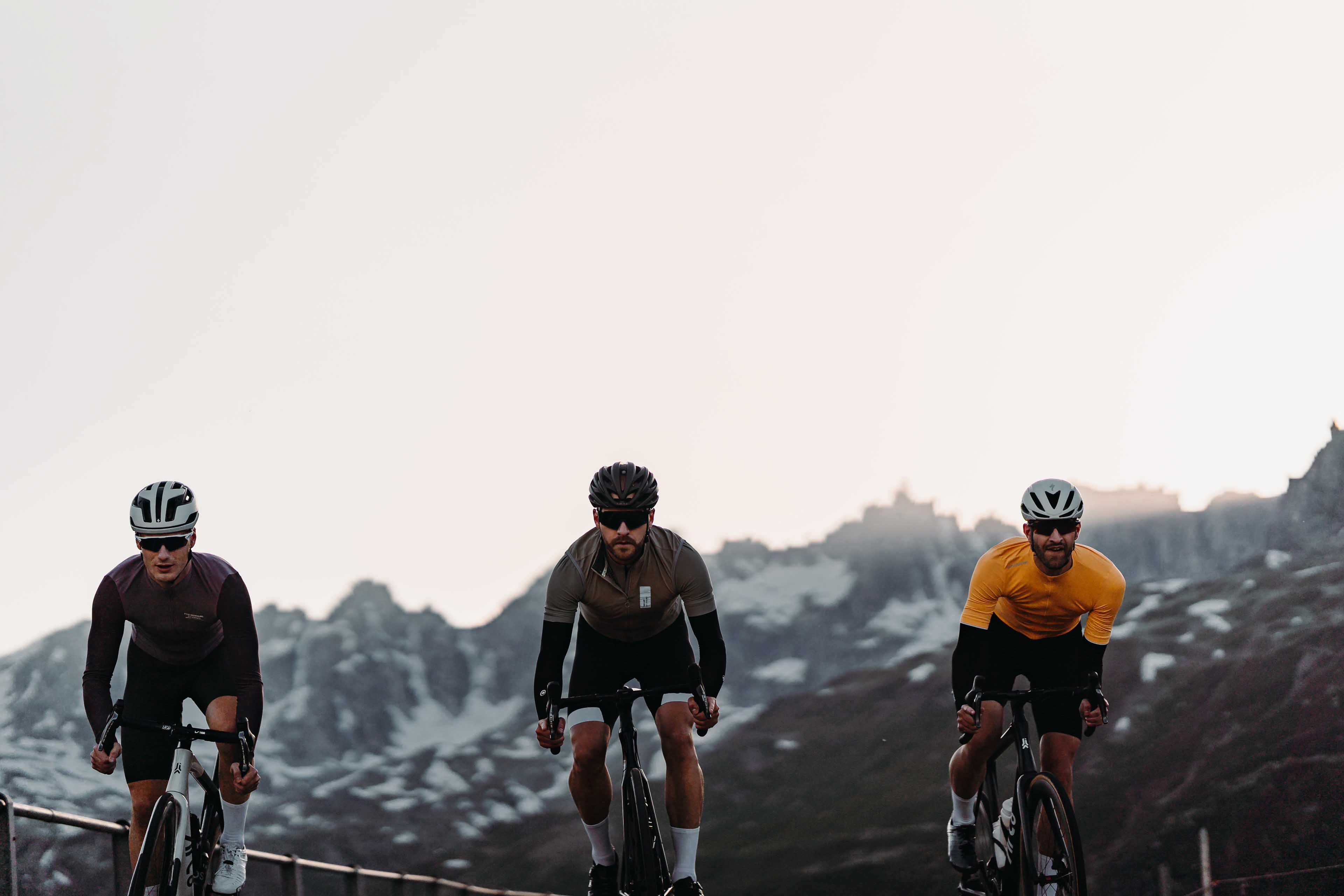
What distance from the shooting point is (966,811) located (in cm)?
1111

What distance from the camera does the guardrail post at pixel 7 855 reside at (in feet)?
36.3

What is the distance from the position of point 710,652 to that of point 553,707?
3.74 feet

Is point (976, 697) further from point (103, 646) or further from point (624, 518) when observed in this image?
point (103, 646)

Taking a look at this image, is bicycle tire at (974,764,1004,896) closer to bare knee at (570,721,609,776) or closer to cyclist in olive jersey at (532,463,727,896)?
cyclist in olive jersey at (532,463,727,896)

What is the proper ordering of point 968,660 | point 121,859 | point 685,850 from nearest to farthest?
point 685,850 < point 968,660 < point 121,859

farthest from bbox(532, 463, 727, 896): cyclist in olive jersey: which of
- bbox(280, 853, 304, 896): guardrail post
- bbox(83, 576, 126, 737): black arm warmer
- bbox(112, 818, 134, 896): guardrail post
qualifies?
bbox(280, 853, 304, 896): guardrail post

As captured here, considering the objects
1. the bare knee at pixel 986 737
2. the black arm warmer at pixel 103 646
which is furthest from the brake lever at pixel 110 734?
the bare knee at pixel 986 737

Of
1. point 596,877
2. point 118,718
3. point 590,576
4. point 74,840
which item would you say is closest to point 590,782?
point 596,877

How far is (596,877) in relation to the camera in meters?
9.73

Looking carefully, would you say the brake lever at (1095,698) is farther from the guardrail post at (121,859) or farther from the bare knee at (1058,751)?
the guardrail post at (121,859)

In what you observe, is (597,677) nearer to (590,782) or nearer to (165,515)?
(590,782)

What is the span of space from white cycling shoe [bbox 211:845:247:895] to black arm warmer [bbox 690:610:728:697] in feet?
10.8

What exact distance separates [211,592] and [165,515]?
2.25 ft

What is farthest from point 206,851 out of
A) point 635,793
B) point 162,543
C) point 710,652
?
point 710,652
